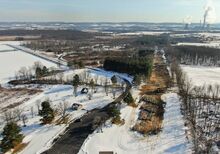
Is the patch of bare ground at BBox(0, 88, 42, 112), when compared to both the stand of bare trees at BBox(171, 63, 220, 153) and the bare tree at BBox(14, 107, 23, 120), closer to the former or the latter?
the bare tree at BBox(14, 107, 23, 120)

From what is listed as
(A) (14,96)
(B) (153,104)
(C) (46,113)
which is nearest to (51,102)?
(A) (14,96)

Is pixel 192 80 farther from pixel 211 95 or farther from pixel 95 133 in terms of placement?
pixel 95 133

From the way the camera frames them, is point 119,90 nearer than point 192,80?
Yes

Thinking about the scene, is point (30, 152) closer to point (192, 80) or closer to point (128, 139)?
point (128, 139)

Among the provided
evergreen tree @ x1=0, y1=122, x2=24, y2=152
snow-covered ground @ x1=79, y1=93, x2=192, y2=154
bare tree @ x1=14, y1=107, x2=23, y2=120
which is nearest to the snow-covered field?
bare tree @ x1=14, y1=107, x2=23, y2=120

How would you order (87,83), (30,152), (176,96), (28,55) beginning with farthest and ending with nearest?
(28,55), (87,83), (176,96), (30,152)

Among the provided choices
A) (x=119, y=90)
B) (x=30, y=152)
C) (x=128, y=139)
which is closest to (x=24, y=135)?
(x=30, y=152)

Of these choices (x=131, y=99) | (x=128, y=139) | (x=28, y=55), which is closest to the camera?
(x=128, y=139)
